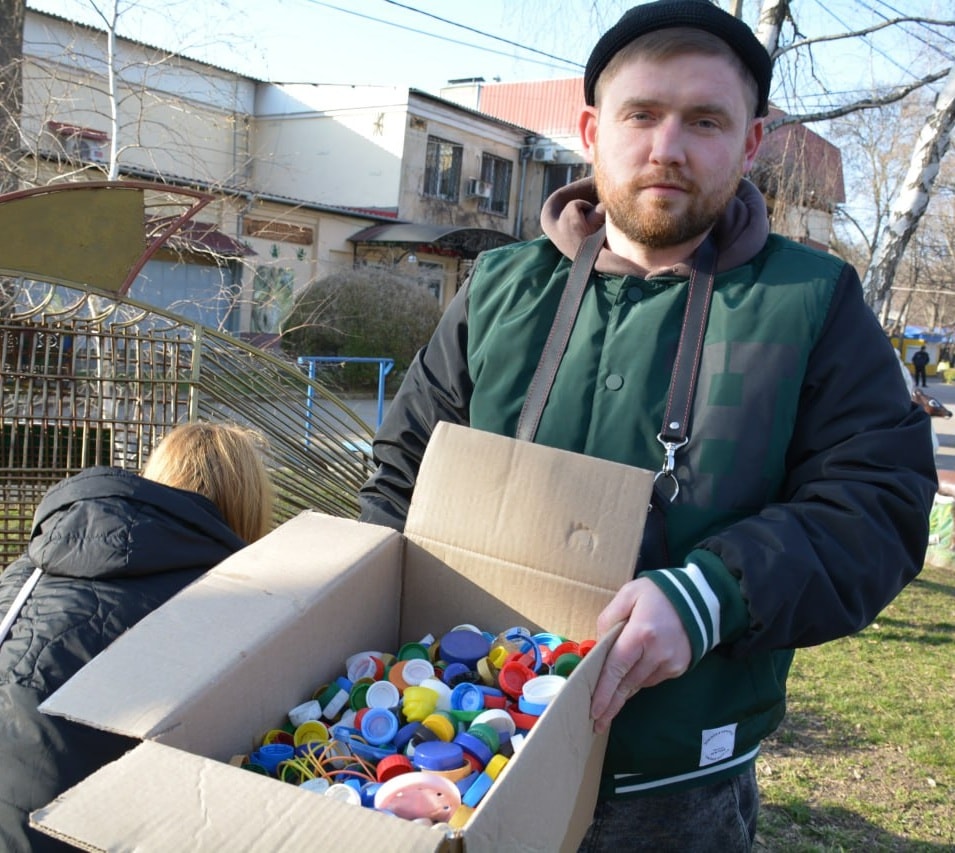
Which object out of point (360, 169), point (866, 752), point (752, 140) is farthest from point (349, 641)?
point (360, 169)

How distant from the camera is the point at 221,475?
212 cm

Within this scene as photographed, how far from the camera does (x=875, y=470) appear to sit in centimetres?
134

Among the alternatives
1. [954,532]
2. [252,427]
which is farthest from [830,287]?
[954,532]

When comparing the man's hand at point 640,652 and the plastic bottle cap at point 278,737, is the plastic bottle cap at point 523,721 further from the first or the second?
the plastic bottle cap at point 278,737

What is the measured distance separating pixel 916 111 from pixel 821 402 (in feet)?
35.9

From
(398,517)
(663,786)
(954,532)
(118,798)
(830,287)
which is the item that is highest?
(830,287)

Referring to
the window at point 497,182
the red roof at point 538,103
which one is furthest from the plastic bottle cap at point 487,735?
the red roof at point 538,103

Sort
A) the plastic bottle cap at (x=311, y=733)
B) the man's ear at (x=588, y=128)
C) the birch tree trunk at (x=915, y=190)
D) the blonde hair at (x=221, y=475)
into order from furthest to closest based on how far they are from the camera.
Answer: the birch tree trunk at (x=915, y=190), the blonde hair at (x=221, y=475), the man's ear at (x=588, y=128), the plastic bottle cap at (x=311, y=733)

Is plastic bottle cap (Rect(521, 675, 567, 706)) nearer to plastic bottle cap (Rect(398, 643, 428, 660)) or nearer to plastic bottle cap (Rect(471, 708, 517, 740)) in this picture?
plastic bottle cap (Rect(471, 708, 517, 740))

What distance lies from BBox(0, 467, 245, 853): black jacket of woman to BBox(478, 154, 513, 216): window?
Result: 2442 centimetres

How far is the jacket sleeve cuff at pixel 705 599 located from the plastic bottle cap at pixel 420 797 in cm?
39

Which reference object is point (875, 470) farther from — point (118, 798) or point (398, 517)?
point (118, 798)

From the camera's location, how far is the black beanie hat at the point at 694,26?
1.48 meters

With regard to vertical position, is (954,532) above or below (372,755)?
below
